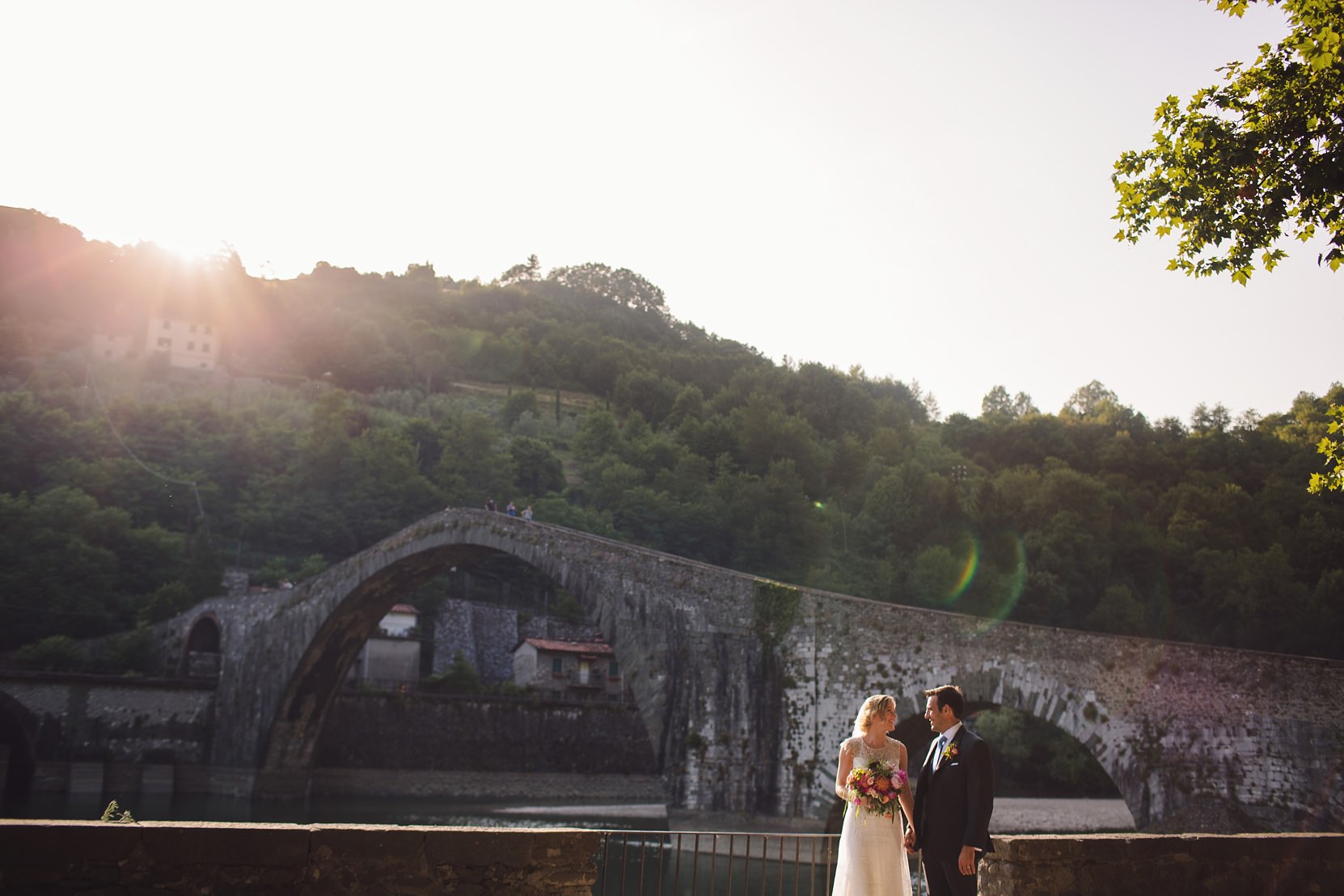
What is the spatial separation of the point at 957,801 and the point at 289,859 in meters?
3.03

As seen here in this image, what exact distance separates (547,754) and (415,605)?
497 inches

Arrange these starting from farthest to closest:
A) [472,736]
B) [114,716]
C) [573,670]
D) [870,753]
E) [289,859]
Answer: [573,670], [472,736], [114,716], [870,753], [289,859]

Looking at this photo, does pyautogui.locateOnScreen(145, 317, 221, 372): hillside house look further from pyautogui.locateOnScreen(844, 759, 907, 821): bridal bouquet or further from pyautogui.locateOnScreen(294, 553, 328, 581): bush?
pyautogui.locateOnScreen(844, 759, 907, 821): bridal bouquet

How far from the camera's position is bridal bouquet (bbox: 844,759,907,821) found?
5.60 meters

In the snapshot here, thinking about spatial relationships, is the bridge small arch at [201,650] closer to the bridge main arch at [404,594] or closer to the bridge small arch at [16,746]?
the bridge main arch at [404,594]

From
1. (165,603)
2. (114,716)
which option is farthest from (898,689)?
(165,603)

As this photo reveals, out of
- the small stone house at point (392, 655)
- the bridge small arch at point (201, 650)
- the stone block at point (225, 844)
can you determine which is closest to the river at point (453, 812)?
the bridge small arch at point (201, 650)

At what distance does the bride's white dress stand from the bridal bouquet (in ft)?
0.09

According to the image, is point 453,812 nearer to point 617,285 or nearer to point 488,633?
point 488,633

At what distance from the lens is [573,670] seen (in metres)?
41.1

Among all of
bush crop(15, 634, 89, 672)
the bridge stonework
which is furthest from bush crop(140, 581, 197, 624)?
the bridge stonework

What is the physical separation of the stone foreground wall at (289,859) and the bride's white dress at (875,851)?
1.29m

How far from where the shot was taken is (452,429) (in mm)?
59562

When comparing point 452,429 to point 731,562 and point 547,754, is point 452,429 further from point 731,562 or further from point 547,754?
point 547,754
